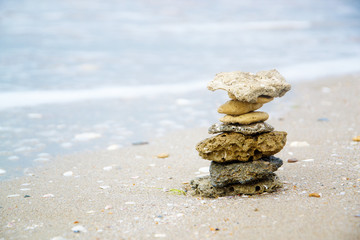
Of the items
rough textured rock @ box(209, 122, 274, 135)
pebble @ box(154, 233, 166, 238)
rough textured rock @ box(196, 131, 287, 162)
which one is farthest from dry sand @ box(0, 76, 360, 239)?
rough textured rock @ box(209, 122, 274, 135)

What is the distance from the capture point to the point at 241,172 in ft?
12.0

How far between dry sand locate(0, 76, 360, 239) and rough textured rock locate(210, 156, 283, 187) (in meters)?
0.17

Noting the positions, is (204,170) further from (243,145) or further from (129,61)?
(129,61)

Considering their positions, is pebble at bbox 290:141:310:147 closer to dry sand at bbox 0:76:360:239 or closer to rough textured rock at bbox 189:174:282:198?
dry sand at bbox 0:76:360:239

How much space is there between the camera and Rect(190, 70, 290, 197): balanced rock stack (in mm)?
3662

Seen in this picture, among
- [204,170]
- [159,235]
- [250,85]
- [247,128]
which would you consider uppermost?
[250,85]

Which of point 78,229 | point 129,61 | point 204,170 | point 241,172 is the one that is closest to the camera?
point 78,229

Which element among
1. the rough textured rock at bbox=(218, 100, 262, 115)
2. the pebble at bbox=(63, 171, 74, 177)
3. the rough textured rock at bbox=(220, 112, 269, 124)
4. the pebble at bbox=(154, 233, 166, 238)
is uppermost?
the rough textured rock at bbox=(218, 100, 262, 115)

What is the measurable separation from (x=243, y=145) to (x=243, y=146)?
0.04ft

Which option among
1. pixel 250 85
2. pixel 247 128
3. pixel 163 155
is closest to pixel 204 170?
pixel 163 155

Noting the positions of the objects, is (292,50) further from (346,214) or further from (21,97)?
(346,214)

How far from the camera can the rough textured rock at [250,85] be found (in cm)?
353

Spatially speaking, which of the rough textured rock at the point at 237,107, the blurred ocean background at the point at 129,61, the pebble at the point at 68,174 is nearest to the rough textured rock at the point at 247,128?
the rough textured rock at the point at 237,107

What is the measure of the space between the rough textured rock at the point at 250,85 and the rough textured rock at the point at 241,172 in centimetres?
62
